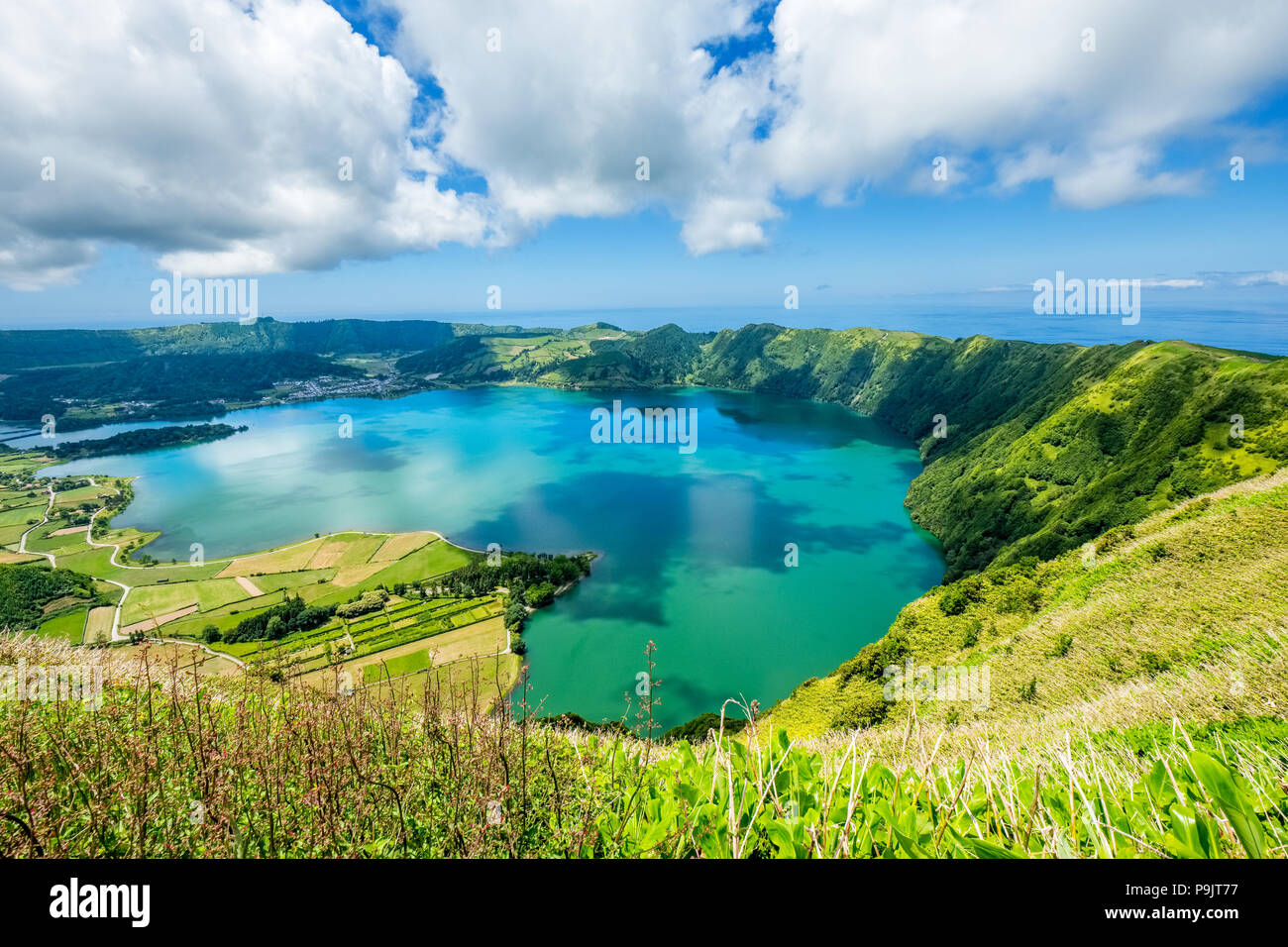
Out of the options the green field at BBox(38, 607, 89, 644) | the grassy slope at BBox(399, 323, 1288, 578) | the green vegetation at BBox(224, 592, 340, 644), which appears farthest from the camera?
the green field at BBox(38, 607, 89, 644)

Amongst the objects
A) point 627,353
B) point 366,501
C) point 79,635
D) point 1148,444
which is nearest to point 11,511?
point 366,501

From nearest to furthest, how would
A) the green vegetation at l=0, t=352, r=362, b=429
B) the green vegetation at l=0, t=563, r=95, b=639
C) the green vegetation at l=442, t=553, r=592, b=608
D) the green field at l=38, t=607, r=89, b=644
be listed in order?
the green field at l=38, t=607, r=89, b=644 < the green vegetation at l=0, t=563, r=95, b=639 < the green vegetation at l=442, t=553, r=592, b=608 < the green vegetation at l=0, t=352, r=362, b=429

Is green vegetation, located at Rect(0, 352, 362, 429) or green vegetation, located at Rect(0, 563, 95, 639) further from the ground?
green vegetation, located at Rect(0, 352, 362, 429)

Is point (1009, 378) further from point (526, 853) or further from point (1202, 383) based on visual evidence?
point (526, 853)

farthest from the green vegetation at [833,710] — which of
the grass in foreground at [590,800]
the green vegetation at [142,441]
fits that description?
the green vegetation at [142,441]

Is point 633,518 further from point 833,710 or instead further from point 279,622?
point 833,710

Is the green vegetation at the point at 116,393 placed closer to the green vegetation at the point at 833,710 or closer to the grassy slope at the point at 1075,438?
the green vegetation at the point at 833,710

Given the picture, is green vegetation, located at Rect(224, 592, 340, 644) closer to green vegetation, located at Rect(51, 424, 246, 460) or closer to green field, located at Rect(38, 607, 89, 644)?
green field, located at Rect(38, 607, 89, 644)

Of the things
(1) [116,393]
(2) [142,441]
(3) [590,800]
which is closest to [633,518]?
(3) [590,800]

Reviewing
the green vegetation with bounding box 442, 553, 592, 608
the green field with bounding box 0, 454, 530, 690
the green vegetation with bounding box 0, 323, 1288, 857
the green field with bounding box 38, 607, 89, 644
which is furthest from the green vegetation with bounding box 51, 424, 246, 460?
the green vegetation with bounding box 442, 553, 592, 608
